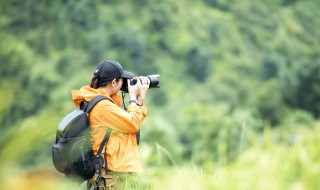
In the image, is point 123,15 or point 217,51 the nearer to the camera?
point 217,51

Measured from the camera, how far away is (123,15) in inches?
3588

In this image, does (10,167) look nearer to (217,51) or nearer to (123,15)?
(217,51)

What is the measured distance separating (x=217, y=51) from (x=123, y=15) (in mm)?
18127

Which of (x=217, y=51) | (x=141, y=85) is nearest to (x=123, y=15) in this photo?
(x=217, y=51)

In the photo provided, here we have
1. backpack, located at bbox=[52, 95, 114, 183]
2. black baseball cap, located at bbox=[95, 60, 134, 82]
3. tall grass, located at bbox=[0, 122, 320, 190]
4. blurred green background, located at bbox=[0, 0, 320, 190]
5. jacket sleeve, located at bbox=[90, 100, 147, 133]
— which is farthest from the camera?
blurred green background, located at bbox=[0, 0, 320, 190]

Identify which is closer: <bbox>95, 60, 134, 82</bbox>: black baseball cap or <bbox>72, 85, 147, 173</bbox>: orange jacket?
<bbox>72, 85, 147, 173</bbox>: orange jacket

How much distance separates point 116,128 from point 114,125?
23mm

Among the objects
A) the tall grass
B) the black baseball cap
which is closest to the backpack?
the black baseball cap

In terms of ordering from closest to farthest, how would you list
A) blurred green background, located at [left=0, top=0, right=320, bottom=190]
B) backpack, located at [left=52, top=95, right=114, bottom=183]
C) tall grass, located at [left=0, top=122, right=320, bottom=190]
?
tall grass, located at [left=0, top=122, right=320, bottom=190], backpack, located at [left=52, top=95, right=114, bottom=183], blurred green background, located at [left=0, top=0, right=320, bottom=190]

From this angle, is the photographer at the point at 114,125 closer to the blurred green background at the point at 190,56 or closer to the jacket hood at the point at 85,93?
the jacket hood at the point at 85,93

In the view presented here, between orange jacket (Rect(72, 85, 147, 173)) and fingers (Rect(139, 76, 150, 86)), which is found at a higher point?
fingers (Rect(139, 76, 150, 86))

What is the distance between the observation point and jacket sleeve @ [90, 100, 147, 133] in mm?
3148

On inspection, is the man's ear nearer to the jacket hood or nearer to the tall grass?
the jacket hood

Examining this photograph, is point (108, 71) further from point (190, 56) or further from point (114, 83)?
point (190, 56)
